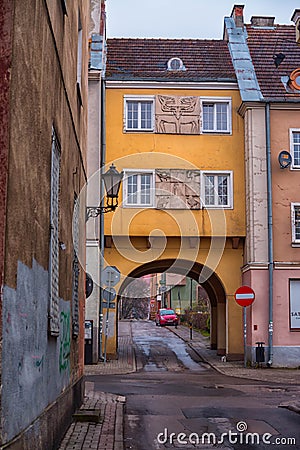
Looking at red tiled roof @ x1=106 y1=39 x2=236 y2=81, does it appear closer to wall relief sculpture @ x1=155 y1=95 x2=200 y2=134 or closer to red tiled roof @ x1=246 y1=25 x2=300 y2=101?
wall relief sculpture @ x1=155 y1=95 x2=200 y2=134

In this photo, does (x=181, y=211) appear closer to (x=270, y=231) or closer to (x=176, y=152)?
(x=176, y=152)

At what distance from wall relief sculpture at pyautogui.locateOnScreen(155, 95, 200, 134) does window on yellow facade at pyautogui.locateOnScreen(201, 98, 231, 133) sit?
1.19 ft

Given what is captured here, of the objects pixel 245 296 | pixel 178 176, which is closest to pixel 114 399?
pixel 245 296

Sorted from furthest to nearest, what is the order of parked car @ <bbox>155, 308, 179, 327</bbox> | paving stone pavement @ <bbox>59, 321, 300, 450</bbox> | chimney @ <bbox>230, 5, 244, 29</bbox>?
parked car @ <bbox>155, 308, 179, 327</bbox>, chimney @ <bbox>230, 5, 244, 29</bbox>, paving stone pavement @ <bbox>59, 321, 300, 450</bbox>

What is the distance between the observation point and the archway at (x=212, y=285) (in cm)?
2850

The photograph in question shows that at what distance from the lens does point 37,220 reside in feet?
23.0

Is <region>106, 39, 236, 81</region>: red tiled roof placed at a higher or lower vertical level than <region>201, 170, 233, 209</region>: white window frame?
higher

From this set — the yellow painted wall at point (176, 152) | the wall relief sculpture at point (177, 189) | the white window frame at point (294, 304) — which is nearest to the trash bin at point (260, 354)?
the white window frame at point (294, 304)

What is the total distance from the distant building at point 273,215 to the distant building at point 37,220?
49.2ft

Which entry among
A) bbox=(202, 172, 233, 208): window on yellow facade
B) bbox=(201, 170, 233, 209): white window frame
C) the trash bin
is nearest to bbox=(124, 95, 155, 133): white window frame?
bbox=(201, 170, 233, 209): white window frame

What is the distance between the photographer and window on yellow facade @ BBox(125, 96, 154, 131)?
27.3 meters

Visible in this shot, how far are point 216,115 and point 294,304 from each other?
7778 mm

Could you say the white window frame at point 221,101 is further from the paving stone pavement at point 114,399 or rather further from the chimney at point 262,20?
the paving stone pavement at point 114,399

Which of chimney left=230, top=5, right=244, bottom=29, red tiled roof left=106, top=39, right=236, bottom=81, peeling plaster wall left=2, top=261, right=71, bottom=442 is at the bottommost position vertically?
peeling plaster wall left=2, top=261, right=71, bottom=442
